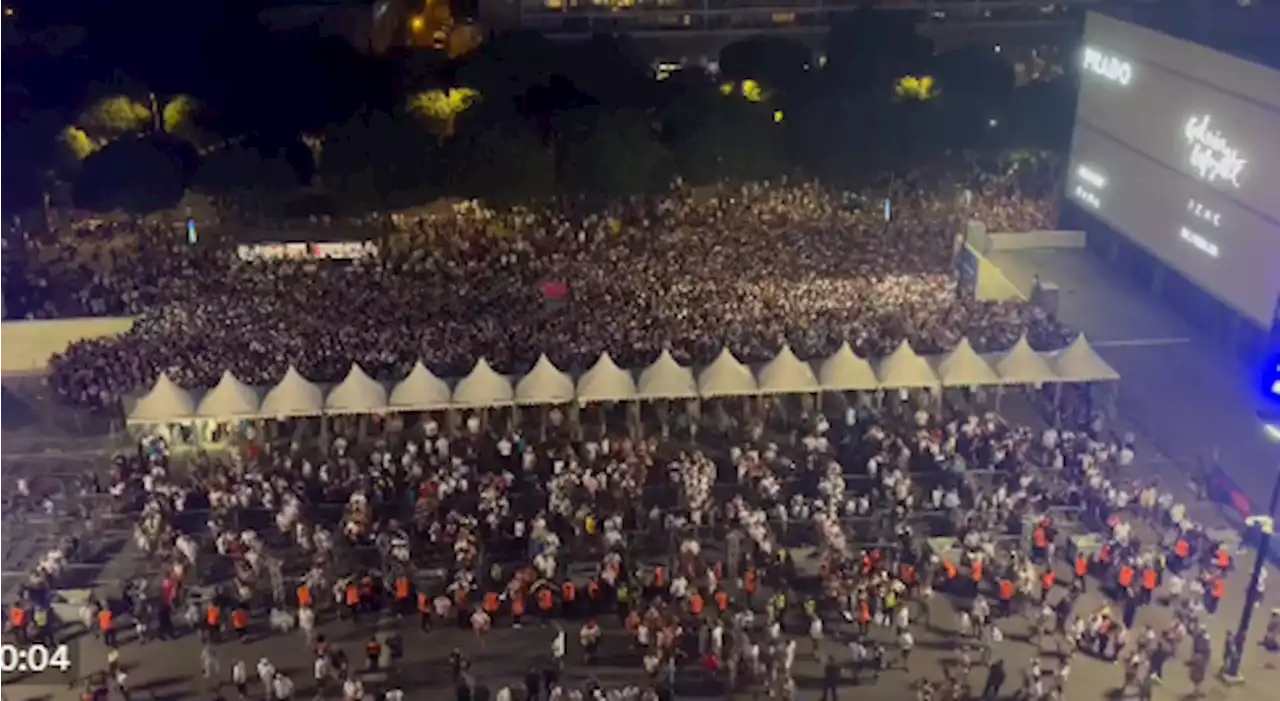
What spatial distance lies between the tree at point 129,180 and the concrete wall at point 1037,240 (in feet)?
79.8

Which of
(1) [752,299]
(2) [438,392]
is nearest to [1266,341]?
(1) [752,299]

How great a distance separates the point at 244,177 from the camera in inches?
Result: 1495

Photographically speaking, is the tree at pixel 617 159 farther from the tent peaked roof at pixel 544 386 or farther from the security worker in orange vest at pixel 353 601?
the security worker in orange vest at pixel 353 601

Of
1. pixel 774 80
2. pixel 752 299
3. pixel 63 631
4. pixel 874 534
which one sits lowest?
pixel 63 631

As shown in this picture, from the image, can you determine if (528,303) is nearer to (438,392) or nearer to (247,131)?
(438,392)

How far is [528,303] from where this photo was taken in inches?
1193

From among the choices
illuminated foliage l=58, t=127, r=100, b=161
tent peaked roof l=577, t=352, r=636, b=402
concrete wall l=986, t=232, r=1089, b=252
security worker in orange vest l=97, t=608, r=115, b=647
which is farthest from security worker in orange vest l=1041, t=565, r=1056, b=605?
illuminated foliage l=58, t=127, r=100, b=161

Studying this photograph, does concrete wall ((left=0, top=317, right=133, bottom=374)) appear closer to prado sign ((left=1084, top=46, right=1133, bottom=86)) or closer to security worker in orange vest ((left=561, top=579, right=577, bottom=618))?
security worker in orange vest ((left=561, top=579, right=577, bottom=618))

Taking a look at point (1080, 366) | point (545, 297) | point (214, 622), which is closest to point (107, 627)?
point (214, 622)

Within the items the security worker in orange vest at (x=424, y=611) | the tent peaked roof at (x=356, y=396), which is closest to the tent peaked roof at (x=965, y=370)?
the tent peaked roof at (x=356, y=396)

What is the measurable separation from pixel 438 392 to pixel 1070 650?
11987 millimetres

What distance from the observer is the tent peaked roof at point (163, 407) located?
23.3 m

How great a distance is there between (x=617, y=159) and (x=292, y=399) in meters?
15.9
